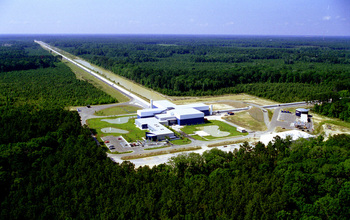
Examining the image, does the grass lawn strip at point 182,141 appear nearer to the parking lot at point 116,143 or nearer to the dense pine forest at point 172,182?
the parking lot at point 116,143

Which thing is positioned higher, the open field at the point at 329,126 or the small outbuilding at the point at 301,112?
the small outbuilding at the point at 301,112

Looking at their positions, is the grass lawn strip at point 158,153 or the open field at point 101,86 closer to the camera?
the grass lawn strip at point 158,153

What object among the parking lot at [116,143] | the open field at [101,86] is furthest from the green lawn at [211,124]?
the open field at [101,86]

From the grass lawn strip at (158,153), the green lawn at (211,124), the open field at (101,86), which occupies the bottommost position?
the grass lawn strip at (158,153)

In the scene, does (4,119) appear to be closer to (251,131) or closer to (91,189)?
(91,189)

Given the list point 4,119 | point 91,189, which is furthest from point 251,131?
point 4,119

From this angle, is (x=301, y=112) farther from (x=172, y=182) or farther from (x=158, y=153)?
(x=172, y=182)

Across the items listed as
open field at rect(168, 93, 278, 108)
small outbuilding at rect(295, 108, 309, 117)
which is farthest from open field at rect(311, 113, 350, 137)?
open field at rect(168, 93, 278, 108)
